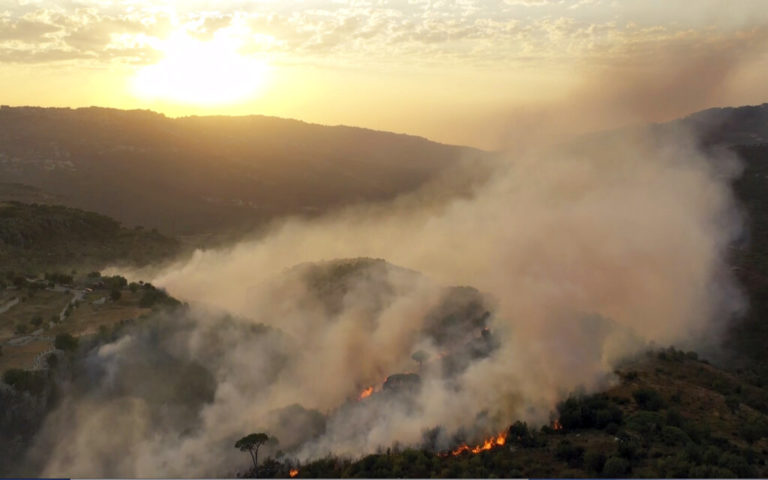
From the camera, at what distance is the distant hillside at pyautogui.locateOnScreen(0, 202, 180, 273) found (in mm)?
67625

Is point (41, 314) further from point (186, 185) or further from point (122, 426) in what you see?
point (186, 185)

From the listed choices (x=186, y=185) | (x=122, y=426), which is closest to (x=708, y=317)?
(x=122, y=426)

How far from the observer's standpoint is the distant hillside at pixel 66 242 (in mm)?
67625

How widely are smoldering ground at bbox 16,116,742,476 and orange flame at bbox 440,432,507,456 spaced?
560mm

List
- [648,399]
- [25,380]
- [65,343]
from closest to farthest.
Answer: [25,380], [65,343], [648,399]

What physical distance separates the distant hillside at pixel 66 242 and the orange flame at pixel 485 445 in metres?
50.4

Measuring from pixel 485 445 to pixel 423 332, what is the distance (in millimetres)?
13092

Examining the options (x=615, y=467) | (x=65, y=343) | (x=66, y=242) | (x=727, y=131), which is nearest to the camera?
(x=615, y=467)

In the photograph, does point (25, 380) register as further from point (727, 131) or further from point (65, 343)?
point (727, 131)

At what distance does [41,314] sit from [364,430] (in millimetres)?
28458

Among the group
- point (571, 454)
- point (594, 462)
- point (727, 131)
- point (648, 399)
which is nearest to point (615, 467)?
point (594, 462)

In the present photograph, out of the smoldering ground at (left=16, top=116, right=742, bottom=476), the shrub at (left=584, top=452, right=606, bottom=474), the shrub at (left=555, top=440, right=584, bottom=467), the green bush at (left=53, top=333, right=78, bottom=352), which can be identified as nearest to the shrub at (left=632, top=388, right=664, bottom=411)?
the smoldering ground at (left=16, top=116, right=742, bottom=476)

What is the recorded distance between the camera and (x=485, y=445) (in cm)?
3194

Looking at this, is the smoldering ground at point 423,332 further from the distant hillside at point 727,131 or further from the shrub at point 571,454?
the distant hillside at point 727,131
